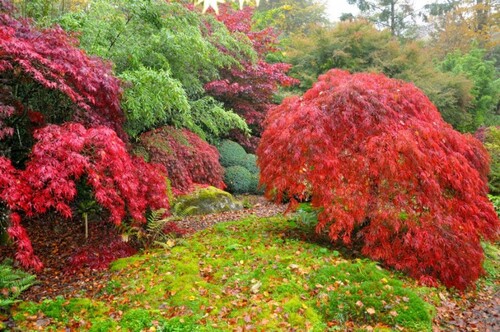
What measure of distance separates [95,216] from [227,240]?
2.27m

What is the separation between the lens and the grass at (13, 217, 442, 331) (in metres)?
3.49

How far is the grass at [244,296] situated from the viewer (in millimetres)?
3490

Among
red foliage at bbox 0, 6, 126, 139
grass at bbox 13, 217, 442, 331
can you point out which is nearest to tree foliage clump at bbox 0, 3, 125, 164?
red foliage at bbox 0, 6, 126, 139

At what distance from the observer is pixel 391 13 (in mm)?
21859

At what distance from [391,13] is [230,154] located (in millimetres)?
16638

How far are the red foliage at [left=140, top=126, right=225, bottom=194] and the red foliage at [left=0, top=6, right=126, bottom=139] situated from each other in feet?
5.74

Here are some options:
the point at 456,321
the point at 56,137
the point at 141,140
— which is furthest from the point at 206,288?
the point at 141,140

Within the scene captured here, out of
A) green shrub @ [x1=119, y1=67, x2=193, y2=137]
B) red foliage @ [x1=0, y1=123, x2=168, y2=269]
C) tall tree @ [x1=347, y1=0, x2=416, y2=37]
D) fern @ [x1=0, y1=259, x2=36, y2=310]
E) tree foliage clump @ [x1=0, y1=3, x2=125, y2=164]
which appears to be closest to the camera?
red foliage @ [x1=0, y1=123, x2=168, y2=269]

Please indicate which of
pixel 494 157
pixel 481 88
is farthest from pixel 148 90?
pixel 481 88

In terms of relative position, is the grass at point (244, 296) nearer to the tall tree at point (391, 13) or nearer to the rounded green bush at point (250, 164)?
the rounded green bush at point (250, 164)

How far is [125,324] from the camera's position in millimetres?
3396

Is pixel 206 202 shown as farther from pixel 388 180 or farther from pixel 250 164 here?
pixel 388 180

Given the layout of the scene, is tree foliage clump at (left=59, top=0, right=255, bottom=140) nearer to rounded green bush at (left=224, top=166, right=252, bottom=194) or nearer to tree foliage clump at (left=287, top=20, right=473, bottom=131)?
rounded green bush at (left=224, top=166, right=252, bottom=194)

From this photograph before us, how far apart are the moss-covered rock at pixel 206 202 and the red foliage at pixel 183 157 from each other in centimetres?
18
